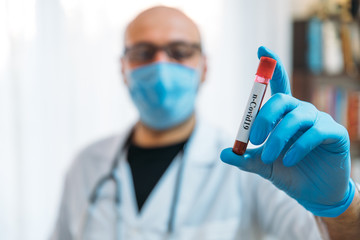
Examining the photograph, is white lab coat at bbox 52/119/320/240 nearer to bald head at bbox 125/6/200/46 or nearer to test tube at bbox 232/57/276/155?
bald head at bbox 125/6/200/46

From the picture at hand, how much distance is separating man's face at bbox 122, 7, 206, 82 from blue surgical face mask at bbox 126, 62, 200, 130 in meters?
0.02

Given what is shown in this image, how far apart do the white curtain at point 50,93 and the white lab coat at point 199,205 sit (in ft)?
1.37

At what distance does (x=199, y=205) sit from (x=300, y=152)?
48 centimetres

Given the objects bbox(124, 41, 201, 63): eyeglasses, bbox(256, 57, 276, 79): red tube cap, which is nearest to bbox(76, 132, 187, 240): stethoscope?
bbox(124, 41, 201, 63): eyeglasses

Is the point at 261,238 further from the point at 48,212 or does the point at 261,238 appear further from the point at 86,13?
the point at 86,13

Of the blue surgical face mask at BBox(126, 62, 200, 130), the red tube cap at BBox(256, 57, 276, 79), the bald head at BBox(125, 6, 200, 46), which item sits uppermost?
the red tube cap at BBox(256, 57, 276, 79)

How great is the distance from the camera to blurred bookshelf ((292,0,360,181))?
1.79m

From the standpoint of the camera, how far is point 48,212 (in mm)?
1343

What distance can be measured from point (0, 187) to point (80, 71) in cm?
52

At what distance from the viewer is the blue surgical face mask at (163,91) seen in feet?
2.87

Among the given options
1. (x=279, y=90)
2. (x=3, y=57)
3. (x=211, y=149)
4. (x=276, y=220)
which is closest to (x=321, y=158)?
(x=279, y=90)

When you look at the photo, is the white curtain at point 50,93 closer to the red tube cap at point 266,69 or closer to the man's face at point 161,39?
the man's face at point 161,39

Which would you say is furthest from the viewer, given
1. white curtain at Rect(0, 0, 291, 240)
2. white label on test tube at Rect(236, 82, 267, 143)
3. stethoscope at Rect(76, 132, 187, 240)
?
white curtain at Rect(0, 0, 291, 240)

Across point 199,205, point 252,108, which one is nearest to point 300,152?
point 252,108
